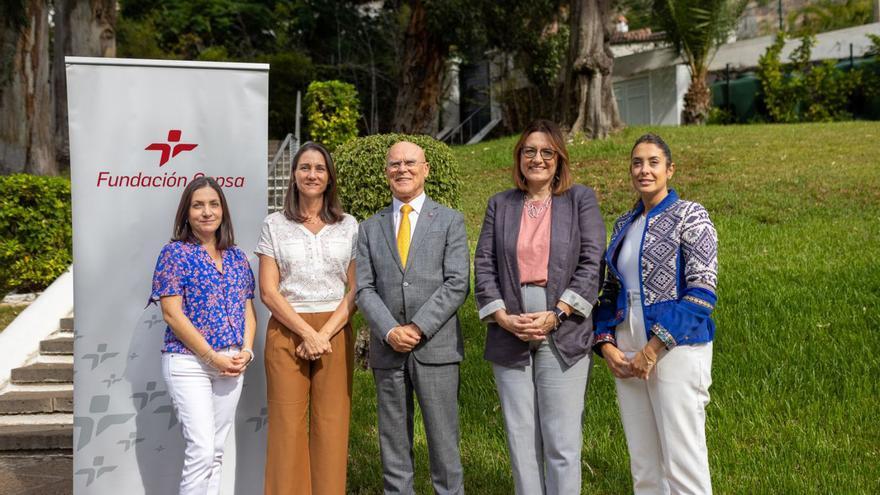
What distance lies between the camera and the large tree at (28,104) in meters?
12.6

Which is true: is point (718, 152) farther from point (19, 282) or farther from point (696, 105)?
point (19, 282)

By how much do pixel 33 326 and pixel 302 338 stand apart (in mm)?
4470

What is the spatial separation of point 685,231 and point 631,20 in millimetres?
28895

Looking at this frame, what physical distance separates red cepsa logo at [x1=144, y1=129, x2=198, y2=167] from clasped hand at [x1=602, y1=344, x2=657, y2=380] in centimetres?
243

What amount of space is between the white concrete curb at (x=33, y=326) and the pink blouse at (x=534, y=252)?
5.09 metres

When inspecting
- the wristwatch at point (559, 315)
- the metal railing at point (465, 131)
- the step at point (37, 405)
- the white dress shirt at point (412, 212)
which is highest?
the metal railing at point (465, 131)

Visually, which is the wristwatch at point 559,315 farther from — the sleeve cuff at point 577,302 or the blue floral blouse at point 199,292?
the blue floral blouse at point 199,292

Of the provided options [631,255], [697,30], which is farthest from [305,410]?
[697,30]

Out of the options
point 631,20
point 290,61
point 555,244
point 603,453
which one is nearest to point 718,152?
point 603,453

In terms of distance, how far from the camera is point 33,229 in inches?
345

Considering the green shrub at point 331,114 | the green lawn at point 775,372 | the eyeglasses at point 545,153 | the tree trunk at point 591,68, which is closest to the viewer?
the eyeglasses at point 545,153

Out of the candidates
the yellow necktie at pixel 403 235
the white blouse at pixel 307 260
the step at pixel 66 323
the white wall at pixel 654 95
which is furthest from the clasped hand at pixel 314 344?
the white wall at pixel 654 95

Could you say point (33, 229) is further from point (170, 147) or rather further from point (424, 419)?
point (424, 419)

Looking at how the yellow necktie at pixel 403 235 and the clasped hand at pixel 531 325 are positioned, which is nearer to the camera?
the clasped hand at pixel 531 325
